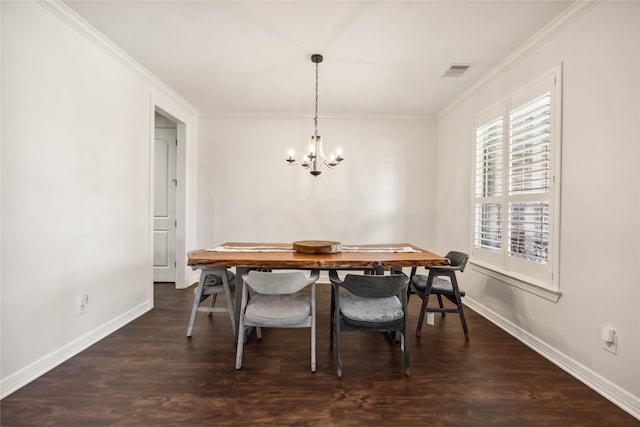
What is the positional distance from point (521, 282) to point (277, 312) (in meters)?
2.21

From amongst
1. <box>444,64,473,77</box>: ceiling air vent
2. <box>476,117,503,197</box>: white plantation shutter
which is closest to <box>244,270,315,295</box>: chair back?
<box>476,117,503,197</box>: white plantation shutter

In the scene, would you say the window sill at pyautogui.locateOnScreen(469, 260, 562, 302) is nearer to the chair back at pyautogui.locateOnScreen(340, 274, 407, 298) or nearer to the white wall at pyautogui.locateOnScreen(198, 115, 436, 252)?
the chair back at pyautogui.locateOnScreen(340, 274, 407, 298)

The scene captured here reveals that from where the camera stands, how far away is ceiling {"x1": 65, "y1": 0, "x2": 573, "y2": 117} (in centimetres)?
213

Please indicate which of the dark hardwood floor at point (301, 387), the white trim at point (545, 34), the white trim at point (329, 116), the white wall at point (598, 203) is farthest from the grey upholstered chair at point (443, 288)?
the white trim at point (329, 116)

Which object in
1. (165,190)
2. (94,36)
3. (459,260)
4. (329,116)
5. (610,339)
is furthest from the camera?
(329,116)

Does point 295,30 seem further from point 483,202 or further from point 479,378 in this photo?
point 479,378

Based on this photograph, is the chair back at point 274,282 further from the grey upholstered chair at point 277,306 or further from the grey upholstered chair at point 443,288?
the grey upholstered chair at point 443,288

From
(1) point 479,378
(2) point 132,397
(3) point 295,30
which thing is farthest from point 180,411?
(3) point 295,30

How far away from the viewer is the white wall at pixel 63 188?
1.85 m

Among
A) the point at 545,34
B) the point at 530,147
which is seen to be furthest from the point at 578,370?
the point at 545,34

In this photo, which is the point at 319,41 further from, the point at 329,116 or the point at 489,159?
the point at 489,159

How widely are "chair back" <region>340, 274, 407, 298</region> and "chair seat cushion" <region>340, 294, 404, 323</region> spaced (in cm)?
18

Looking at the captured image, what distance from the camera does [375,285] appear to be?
6.56 ft

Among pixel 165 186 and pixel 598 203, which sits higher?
pixel 165 186
